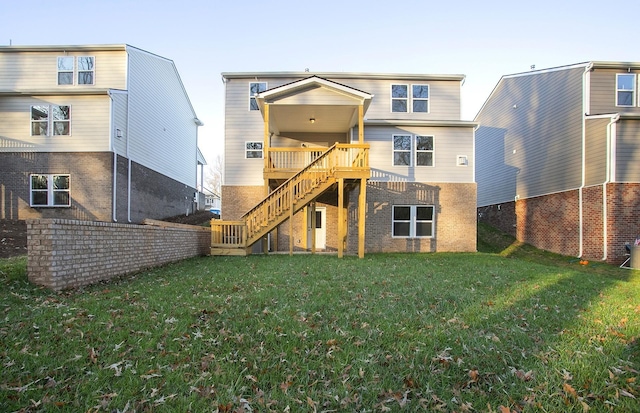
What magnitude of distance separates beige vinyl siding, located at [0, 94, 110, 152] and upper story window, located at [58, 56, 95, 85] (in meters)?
1.57

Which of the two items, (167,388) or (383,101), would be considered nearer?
(167,388)

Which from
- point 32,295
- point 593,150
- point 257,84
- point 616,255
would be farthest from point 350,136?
point 32,295

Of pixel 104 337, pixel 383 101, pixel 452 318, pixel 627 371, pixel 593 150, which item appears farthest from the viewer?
pixel 383 101

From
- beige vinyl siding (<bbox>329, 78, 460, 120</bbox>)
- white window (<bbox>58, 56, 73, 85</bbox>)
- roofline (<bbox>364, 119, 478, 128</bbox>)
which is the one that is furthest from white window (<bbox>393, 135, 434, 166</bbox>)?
white window (<bbox>58, 56, 73, 85</bbox>)

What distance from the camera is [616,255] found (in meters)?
12.2

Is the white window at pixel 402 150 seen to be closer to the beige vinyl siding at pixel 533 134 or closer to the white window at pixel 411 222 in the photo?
the white window at pixel 411 222

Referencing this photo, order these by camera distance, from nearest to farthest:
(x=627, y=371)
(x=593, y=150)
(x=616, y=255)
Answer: (x=627, y=371), (x=616, y=255), (x=593, y=150)

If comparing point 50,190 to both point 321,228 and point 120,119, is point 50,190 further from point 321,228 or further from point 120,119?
point 321,228

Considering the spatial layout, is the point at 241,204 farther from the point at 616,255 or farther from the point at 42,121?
the point at 616,255

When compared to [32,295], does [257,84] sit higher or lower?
higher

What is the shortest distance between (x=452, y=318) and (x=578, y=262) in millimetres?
11069

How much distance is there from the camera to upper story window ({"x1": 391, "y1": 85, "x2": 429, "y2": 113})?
1517 centimetres

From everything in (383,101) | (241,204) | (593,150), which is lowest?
(241,204)

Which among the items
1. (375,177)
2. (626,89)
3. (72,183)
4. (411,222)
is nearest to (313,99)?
(375,177)
